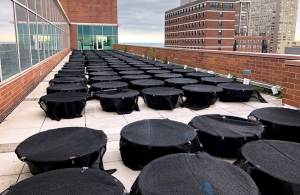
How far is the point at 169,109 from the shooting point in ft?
19.9

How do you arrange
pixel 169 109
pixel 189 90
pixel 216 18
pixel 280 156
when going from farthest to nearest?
1. pixel 216 18
2. pixel 189 90
3. pixel 169 109
4. pixel 280 156

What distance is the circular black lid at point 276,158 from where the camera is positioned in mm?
2285

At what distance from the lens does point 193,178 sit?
2.15 m

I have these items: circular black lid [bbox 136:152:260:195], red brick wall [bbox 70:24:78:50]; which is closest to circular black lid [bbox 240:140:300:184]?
circular black lid [bbox 136:152:260:195]

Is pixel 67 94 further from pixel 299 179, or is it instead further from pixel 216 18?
pixel 216 18

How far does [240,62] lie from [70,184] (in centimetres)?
817

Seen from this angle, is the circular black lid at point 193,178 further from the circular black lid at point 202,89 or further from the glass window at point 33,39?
the glass window at point 33,39

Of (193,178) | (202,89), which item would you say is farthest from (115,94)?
(193,178)

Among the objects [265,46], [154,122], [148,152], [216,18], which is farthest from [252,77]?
[265,46]

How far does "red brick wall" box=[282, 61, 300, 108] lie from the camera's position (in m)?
5.12

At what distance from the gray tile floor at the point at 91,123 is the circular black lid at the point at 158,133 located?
45 centimetres

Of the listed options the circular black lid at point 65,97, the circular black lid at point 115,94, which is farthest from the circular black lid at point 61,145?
the circular black lid at point 115,94

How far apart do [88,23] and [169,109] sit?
1527 inches

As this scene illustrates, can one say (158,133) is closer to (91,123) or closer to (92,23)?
(91,123)
